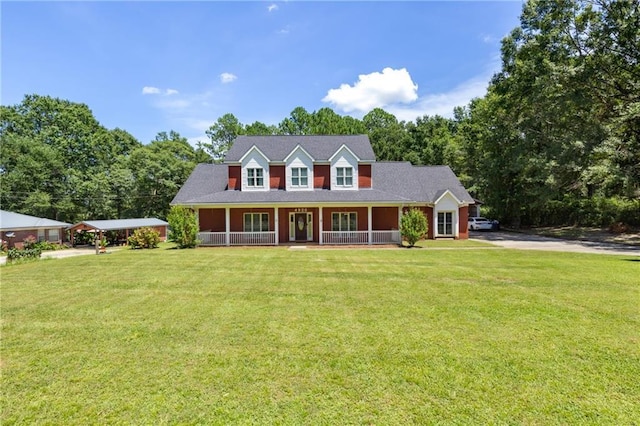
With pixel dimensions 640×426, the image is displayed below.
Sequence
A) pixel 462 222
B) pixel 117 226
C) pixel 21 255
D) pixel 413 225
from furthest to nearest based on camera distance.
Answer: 1. pixel 117 226
2. pixel 462 222
3. pixel 413 225
4. pixel 21 255

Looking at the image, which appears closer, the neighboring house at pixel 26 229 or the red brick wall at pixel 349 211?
the red brick wall at pixel 349 211

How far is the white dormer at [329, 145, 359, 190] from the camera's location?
24.4m

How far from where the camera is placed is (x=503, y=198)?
35875 millimetres

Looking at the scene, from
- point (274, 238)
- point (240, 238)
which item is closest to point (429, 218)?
point (274, 238)

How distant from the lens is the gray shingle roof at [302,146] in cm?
2519

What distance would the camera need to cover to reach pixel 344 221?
2433cm

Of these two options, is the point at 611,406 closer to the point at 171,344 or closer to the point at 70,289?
the point at 171,344

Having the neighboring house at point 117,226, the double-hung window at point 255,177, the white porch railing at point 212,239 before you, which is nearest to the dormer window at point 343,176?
Result: the double-hung window at point 255,177

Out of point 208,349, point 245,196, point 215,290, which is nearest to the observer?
point 208,349

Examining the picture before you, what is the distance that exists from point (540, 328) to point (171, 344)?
22.8ft

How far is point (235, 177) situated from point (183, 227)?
6089 millimetres

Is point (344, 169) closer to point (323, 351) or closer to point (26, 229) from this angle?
point (323, 351)

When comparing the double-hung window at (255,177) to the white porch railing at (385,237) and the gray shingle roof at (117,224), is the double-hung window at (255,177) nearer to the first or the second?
the white porch railing at (385,237)

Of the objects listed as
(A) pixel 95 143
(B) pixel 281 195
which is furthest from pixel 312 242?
(A) pixel 95 143
